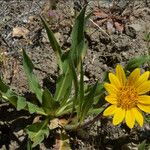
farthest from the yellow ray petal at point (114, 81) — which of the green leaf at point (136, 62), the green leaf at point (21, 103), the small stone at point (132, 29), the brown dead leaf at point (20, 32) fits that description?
the brown dead leaf at point (20, 32)

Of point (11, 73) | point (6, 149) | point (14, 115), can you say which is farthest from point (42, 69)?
point (6, 149)

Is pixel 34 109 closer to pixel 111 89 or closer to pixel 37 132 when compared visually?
pixel 37 132

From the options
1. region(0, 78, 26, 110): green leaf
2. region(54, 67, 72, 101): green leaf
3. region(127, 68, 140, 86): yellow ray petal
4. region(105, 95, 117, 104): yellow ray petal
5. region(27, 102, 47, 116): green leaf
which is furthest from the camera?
region(54, 67, 72, 101): green leaf

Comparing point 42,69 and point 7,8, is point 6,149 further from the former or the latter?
point 7,8

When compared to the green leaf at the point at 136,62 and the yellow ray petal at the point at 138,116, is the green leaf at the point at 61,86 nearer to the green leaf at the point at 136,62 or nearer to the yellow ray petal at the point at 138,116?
the green leaf at the point at 136,62

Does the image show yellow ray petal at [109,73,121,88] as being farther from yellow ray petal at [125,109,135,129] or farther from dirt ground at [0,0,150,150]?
dirt ground at [0,0,150,150]

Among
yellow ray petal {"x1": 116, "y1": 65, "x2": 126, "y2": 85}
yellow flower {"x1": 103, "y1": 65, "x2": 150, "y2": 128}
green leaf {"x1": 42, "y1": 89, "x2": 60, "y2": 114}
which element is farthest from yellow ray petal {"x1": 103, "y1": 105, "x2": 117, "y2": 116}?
green leaf {"x1": 42, "y1": 89, "x2": 60, "y2": 114}
